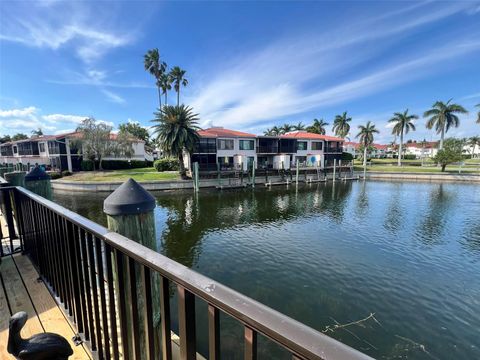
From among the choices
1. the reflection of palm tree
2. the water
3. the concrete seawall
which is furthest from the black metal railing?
the concrete seawall

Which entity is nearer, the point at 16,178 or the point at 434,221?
the point at 16,178

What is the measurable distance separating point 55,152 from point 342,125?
54.8 meters

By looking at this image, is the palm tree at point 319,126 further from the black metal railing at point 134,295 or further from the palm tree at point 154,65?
the black metal railing at point 134,295

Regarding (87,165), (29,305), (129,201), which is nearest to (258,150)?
(87,165)

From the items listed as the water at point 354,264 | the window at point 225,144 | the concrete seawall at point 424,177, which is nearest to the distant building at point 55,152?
the window at point 225,144

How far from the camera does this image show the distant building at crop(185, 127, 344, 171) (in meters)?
33.9

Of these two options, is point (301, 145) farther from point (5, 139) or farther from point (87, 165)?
point (5, 139)

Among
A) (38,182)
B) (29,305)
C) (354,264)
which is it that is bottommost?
(354,264)

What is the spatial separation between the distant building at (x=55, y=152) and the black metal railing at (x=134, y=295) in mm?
33541

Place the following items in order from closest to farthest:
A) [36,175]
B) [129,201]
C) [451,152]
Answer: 1. [129,201]
2. [36,175]
3. [451,152]

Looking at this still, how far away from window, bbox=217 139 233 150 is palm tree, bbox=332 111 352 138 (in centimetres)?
3229

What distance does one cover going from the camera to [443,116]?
1769 inches

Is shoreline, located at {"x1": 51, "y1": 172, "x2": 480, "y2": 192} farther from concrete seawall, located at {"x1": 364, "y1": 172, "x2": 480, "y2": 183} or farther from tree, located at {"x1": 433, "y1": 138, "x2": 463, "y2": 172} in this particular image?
tree, located at {"x1": 433, "y1": 138, "x2": 463, "y2": 172}

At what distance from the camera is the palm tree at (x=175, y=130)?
2759 centimetres
